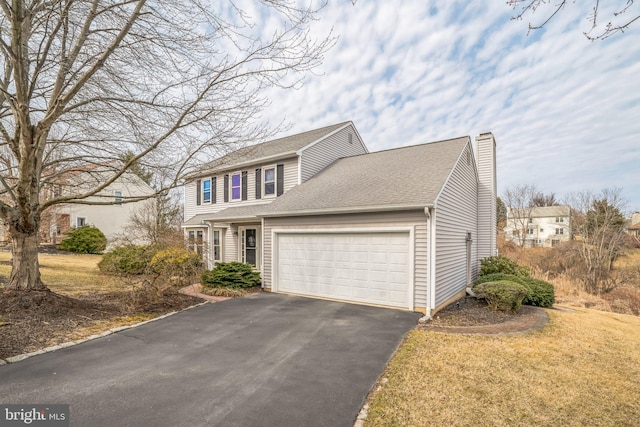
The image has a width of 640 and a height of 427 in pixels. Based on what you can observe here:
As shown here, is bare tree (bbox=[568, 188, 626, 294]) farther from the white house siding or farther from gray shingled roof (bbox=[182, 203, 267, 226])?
the white house siding

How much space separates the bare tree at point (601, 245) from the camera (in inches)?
691

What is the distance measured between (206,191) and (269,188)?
509cm

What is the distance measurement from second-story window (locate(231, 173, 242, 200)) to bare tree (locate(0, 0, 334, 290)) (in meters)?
7.17

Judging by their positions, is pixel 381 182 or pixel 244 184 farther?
pixel 244 184

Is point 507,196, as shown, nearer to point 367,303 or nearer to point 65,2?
point 367,303

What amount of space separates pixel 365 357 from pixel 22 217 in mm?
8051

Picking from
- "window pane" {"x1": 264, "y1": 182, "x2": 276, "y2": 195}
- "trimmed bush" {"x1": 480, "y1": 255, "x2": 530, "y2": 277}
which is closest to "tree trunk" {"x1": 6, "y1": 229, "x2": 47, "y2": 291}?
"window pane" {"x1": 264, "y1": 182, "x2": 276, "y2": 195}

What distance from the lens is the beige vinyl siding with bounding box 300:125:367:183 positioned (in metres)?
13.5

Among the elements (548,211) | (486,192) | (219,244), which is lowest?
(219,244)

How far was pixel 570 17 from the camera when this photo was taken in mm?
3854

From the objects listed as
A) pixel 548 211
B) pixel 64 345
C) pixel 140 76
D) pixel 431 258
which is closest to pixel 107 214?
pixel 140 76

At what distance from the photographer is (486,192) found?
13.6 meters

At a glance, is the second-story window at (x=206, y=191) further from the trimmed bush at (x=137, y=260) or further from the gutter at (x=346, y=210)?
the trimmed bush at (x=137, y=260)

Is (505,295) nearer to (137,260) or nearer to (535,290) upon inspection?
(535,290)
